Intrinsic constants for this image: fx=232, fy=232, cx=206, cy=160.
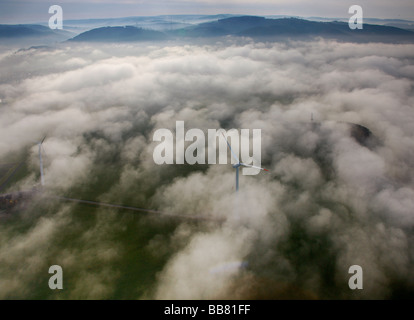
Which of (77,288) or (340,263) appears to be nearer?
(77,288)

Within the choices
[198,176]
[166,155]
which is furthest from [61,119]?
[198,176]

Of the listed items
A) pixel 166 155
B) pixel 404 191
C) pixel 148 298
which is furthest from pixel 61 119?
pixel 404 191

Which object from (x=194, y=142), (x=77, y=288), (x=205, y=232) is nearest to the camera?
(x=77, y=288)

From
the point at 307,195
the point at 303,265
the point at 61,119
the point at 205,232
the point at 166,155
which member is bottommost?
the point at 303,265


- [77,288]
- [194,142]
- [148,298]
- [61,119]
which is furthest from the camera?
[61,119]

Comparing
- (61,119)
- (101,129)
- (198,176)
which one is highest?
(61,119)

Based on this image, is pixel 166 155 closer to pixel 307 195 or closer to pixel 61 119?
pixel 307 195

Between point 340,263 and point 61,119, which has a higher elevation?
point 61,119

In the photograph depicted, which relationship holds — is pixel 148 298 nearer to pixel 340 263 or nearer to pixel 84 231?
pixel 84 231

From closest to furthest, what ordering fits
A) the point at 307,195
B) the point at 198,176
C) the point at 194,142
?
the point at 307,195, the point at 198,176, the point at 194,142
